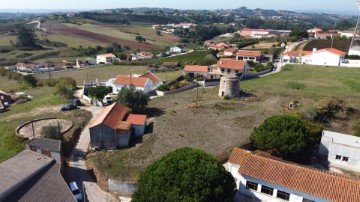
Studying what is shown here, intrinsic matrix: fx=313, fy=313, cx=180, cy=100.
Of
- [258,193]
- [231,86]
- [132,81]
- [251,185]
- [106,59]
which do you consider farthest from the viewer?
[106,59]

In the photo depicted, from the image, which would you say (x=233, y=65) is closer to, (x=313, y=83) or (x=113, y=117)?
(x=313, y=83)

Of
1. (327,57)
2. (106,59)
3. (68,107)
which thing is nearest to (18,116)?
(68,107)

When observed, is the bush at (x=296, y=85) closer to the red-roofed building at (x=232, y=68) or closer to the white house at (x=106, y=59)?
the red-roofed building at (x=232, y=68)

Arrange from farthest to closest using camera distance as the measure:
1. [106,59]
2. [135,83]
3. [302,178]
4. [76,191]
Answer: [106,59] < [135,83] < [76,191] < [302,178]

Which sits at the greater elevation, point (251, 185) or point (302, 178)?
point (302, 178)

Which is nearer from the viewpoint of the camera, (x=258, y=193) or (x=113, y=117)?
(x=258, y=193)

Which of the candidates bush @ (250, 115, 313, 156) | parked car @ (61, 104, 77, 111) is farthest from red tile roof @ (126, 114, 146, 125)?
parked car @ (61, 104, 77, 111)
